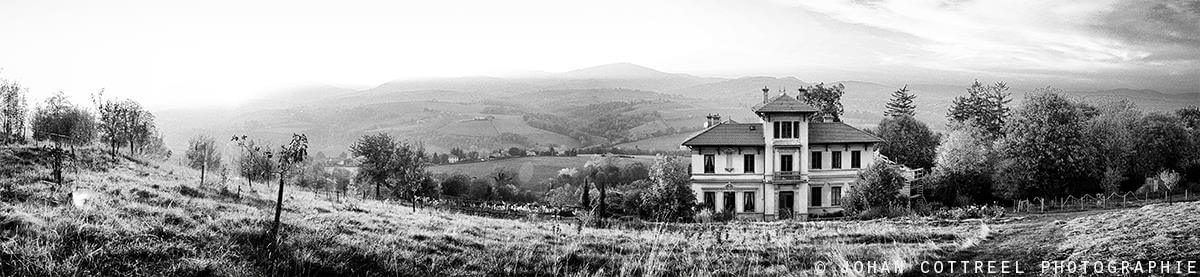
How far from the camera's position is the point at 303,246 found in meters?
8.75

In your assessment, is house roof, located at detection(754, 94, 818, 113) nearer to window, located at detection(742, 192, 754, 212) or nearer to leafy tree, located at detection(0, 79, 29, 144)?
window, located at detection(742, 192, 754, 212)

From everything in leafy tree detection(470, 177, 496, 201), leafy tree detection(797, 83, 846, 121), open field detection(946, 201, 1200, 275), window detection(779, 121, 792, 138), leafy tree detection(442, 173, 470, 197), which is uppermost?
→ leafy tree detection(797, 83, 846, 121)

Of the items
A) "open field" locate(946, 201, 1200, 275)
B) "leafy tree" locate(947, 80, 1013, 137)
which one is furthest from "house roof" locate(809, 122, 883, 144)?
"open field" locate(946, 201, 1200, 275)

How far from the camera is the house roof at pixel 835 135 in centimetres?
3169

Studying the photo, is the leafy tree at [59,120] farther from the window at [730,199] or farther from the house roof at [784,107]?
the house roof at [784,107]

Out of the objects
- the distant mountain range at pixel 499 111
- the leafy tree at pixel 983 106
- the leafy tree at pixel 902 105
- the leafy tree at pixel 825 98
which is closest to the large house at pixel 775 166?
the leafy tree at pixel 825 98

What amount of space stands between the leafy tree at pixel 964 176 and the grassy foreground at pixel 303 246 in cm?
1788

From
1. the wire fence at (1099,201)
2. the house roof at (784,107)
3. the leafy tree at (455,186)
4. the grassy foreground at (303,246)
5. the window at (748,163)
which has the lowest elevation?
the leafy tree at (455,186)

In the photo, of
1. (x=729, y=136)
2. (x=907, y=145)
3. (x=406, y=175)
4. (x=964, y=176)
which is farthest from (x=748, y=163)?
(x=907, y=145)

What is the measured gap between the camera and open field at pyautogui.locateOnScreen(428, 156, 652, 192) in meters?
54.9

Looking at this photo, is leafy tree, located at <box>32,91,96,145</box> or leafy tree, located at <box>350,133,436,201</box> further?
leafy tree, located at <box>350,133,436,201</box>

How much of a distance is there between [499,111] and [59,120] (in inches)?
3825

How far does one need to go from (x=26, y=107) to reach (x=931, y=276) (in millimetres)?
34103

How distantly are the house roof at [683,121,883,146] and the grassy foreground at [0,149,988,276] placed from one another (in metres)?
16.4
